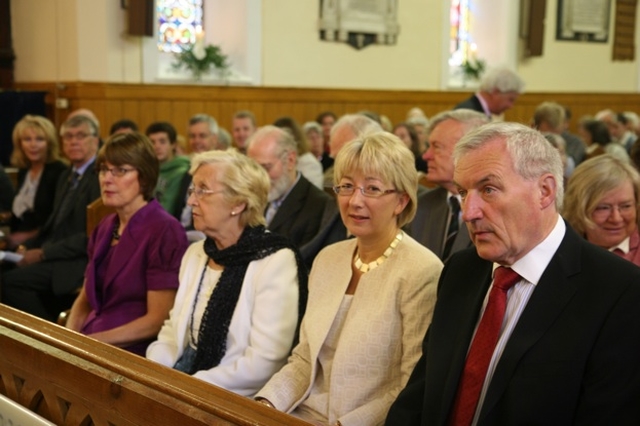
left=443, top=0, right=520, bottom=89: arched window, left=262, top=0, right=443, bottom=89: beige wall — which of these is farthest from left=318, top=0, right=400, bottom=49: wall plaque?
left=443, top=0, right=520, bottom=89: arched window

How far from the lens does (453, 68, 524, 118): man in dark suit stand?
661 cm

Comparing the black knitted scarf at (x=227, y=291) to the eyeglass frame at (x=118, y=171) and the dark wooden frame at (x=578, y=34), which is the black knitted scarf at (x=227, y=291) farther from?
the dark wooden frame at (x=578, y=34)

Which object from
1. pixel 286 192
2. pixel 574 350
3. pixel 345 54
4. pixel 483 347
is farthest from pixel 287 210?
pixel 345 54

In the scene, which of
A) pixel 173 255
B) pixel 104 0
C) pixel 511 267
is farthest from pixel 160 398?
pixel 104 0

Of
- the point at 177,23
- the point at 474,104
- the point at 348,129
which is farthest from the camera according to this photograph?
the point at 177,23

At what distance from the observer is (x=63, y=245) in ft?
16.9

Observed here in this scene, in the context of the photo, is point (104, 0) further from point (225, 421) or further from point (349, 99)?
point (225, 421)

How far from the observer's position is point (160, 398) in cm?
191

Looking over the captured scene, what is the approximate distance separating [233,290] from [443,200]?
114 cm

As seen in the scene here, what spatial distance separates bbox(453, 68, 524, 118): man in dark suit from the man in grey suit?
2503 mm

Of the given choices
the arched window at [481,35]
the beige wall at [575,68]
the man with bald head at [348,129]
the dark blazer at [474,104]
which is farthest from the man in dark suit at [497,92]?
the beige wall at [575,68]

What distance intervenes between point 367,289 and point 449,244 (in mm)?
1056

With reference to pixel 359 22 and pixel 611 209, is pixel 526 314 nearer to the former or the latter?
pixel 611 209

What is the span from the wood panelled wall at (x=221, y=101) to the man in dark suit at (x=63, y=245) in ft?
12.8
